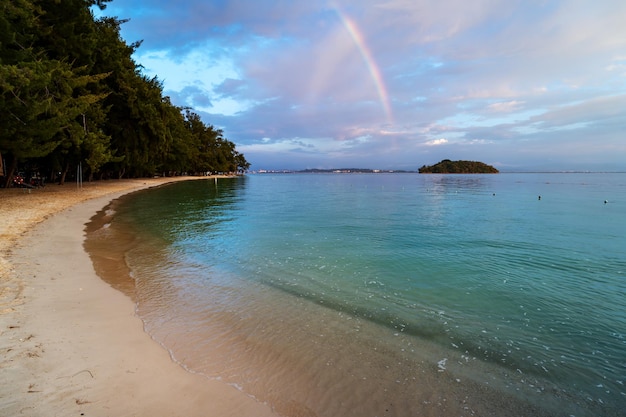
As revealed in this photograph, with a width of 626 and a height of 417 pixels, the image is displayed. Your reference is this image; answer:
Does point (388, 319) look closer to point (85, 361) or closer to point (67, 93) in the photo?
point (85, 361)

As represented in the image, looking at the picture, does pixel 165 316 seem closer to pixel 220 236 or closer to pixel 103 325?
pixel 103 325

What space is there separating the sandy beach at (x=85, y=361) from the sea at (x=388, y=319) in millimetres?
396

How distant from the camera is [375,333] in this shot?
6.44 metres

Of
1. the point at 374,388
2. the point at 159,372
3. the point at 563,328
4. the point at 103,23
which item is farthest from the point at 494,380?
the point at 103,23

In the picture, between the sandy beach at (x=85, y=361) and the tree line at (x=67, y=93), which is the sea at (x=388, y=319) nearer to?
the sandy beach at (x=85, y=361)

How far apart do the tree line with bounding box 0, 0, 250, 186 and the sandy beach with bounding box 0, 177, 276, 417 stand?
16.4 metres

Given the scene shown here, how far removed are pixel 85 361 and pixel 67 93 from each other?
97.3ft

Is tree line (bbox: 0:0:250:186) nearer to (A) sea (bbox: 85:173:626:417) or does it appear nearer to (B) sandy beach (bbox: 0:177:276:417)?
(A) sea (bbox: 85:173:626:417)

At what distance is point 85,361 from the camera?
466 centimetres

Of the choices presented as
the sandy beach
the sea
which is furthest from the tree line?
the sandy beach

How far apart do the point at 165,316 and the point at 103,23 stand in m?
52.3

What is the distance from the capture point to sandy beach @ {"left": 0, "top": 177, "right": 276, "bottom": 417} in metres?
3.80

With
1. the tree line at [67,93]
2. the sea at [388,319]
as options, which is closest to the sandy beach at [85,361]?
the sea at [388,319]

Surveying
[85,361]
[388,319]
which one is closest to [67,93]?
[85,361]
